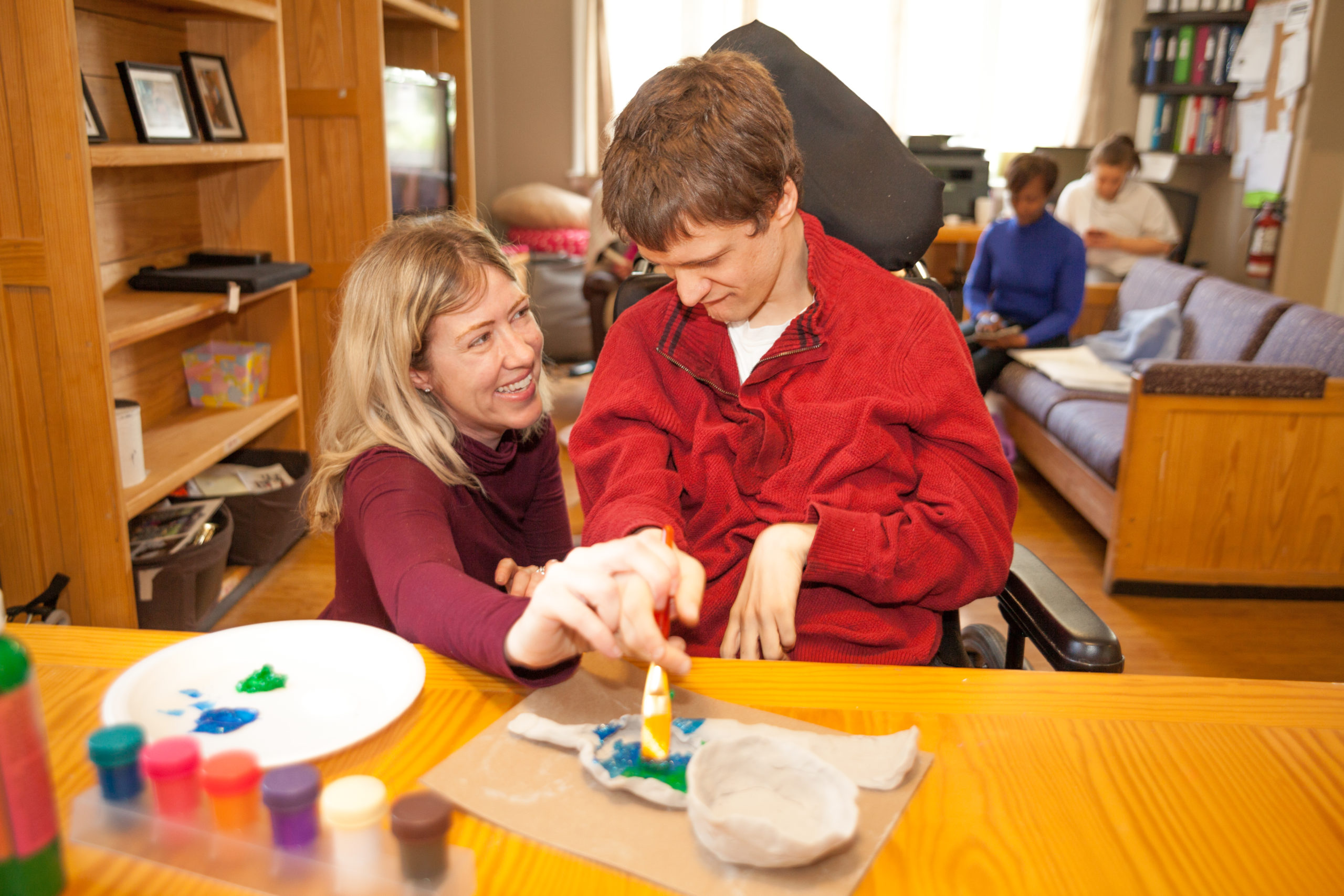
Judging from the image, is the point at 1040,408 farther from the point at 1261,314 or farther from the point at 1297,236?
the point at 1297,236

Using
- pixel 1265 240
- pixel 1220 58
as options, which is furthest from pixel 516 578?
pixel 1220 58

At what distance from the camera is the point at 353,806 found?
624 millimetres

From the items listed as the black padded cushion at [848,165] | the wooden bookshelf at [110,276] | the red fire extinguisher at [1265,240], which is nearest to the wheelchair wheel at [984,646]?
the black padded cushion at [848,165]

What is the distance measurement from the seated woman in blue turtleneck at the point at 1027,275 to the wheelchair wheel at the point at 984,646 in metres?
2.51

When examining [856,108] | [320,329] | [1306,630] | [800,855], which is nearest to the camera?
[800,855]

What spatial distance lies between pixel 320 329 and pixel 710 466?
101 inches

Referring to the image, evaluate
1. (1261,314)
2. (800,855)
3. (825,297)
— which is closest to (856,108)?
(825,297)

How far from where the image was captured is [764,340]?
4.18ft

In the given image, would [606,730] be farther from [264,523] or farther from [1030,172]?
[1030,172]

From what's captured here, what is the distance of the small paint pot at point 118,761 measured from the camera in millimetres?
645

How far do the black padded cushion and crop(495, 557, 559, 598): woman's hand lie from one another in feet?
1.96

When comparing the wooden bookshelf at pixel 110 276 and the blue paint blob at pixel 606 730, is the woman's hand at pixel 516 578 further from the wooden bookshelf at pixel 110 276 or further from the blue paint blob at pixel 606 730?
the wooden bookshelf at pixel 110 276

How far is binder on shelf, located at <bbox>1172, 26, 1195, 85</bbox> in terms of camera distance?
541cm

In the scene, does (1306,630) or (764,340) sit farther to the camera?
(1306,630)
